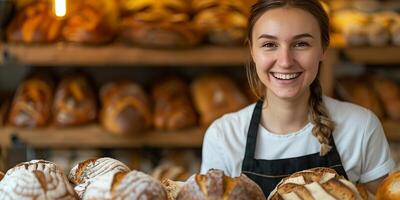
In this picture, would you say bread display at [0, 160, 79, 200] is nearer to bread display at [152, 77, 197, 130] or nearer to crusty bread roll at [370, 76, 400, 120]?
bread display at [152, 77, 197, 130]

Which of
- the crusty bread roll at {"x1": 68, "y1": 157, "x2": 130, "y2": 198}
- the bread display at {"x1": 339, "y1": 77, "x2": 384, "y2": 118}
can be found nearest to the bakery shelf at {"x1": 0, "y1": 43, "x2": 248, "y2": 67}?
the bread display at {"x1": 339, "y1": 77, "x2": 384, "y2": 118}

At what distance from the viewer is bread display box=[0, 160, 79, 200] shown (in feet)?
3.04

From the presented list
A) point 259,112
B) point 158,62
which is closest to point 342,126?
Answer: point 259,112

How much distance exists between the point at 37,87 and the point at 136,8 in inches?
23.0

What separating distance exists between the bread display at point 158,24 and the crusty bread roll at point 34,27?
0.30 m

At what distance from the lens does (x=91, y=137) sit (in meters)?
2.63

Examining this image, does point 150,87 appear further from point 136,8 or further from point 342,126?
point 342,126

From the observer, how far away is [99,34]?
2568mm

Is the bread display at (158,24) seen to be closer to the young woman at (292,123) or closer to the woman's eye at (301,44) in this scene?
the young woman at (292,123)

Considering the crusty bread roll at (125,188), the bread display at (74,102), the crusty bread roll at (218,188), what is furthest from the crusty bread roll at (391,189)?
the bread display at (74,102)

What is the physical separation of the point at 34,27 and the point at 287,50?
5.03 ft

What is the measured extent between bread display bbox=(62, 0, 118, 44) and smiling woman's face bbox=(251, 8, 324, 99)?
1.25 metres

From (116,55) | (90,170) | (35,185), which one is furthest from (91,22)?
(35,185)

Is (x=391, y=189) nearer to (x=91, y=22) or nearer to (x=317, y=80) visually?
(x=317, y=80)
